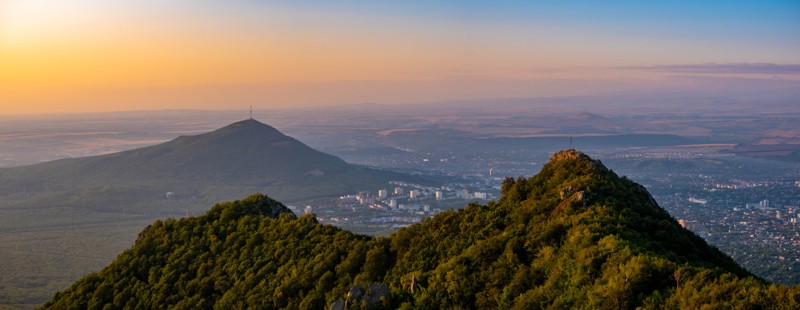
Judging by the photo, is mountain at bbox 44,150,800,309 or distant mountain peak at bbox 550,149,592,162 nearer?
mountain at bbox 44,150,800,309

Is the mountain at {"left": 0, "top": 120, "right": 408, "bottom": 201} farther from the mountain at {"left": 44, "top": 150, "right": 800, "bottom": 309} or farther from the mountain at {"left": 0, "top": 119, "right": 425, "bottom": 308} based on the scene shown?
the mountain at {"left": 44, "top": 150, "right": 800, "bottom": 309}

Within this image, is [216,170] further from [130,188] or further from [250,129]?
[250,129]

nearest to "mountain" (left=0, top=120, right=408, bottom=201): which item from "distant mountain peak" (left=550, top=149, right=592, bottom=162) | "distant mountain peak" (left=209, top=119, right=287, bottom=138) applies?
"distant mountain peak" (left=209, top=119, right=287, bottom=138)

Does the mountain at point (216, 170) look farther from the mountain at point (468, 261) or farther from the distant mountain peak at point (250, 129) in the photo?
the mountain at point (468, 261)

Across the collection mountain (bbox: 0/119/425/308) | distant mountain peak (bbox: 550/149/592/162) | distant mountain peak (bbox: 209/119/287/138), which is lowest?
mountain (bbox: 0/119/425/308)

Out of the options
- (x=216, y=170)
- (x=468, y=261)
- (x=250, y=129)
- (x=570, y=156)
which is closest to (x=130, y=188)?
(x=216, y=170)

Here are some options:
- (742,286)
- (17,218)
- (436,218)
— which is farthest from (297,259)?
(17,218)
